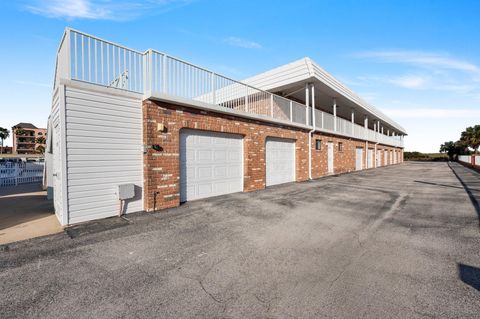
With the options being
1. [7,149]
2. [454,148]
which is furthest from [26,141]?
[454,148]

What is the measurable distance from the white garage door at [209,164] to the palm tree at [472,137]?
63920 millimetres

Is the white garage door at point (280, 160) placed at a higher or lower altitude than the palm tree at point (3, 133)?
lower

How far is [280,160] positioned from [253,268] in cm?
881

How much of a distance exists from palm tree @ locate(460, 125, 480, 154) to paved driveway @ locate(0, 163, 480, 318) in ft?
203

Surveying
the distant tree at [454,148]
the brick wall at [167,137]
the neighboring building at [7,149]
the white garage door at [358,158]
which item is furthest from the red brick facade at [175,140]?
the neighboring building at [7,149]

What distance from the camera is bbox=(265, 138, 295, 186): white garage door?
11.0 metres

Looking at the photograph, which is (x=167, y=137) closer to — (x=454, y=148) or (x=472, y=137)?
(x=472, y=137)

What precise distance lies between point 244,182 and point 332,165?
31.1 ft

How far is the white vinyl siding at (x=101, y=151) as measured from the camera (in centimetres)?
530

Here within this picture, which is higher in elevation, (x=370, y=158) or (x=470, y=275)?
(x=370, y=158)

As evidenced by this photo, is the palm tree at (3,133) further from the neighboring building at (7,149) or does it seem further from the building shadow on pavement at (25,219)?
the building shadow on pavement at (25,219)

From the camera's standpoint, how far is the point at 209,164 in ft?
26.9

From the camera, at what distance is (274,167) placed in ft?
37.1

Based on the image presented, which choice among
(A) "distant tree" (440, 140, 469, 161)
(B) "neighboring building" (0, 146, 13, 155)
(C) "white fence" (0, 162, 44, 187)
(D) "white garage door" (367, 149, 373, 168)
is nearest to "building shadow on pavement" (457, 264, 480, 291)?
(C) "white fence" (0, 162, 44, 187)
